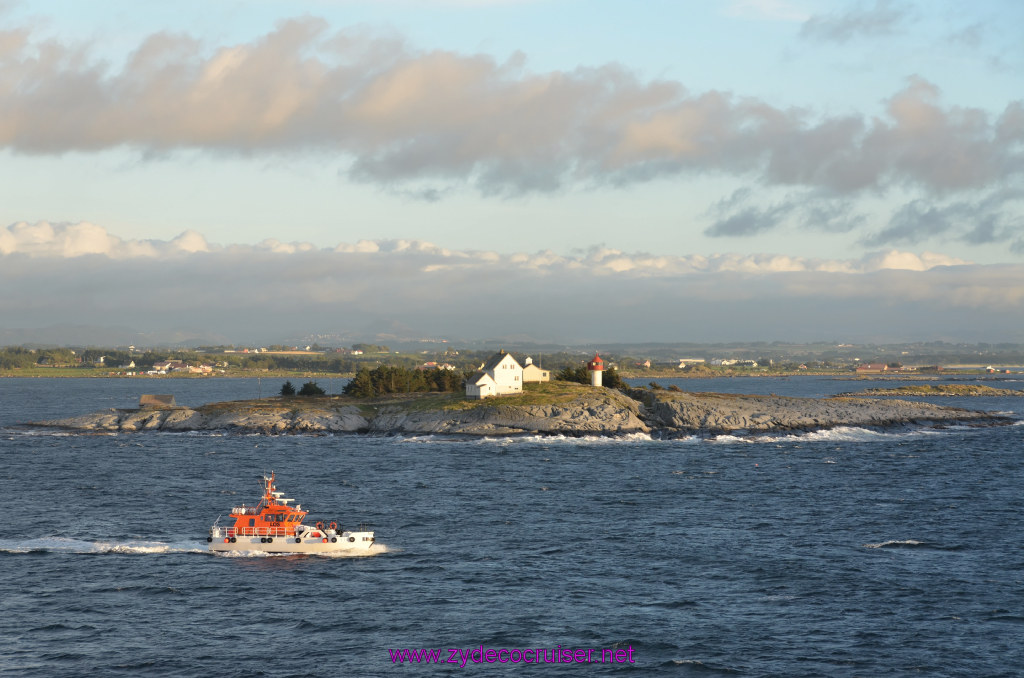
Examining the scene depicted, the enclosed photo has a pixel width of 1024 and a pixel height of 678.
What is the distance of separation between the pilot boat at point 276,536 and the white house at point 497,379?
84.0m

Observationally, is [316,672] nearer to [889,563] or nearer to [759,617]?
[759,617]

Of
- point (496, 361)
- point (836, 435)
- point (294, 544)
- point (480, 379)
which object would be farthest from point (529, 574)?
point (496, 361)

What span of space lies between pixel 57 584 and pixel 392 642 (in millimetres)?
19419

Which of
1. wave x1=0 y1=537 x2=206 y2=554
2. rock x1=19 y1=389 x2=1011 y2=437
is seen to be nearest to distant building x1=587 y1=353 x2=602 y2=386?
rock x1=19 y1=389 x2=1011 y2=437

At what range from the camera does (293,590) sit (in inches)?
1841

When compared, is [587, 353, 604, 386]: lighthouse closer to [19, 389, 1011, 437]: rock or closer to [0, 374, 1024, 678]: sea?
[19, 389, 1011, 437]: rock

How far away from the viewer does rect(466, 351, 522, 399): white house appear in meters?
140

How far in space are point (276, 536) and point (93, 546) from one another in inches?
419

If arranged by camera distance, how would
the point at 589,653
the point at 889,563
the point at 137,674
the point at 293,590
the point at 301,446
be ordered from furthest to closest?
the point at 301,446 < the point at 889,563 < the point at 293,590 < the point at 589,653 < the point at 137,674

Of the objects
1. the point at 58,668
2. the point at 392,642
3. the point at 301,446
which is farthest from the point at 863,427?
the point at 58,668

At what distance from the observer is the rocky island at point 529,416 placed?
128625 millimetres

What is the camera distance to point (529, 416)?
12888cm

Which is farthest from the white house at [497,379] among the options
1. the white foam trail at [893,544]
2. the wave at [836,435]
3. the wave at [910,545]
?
the wave at [910,545]

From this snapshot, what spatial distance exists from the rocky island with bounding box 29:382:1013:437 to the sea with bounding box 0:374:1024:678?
34.7m
